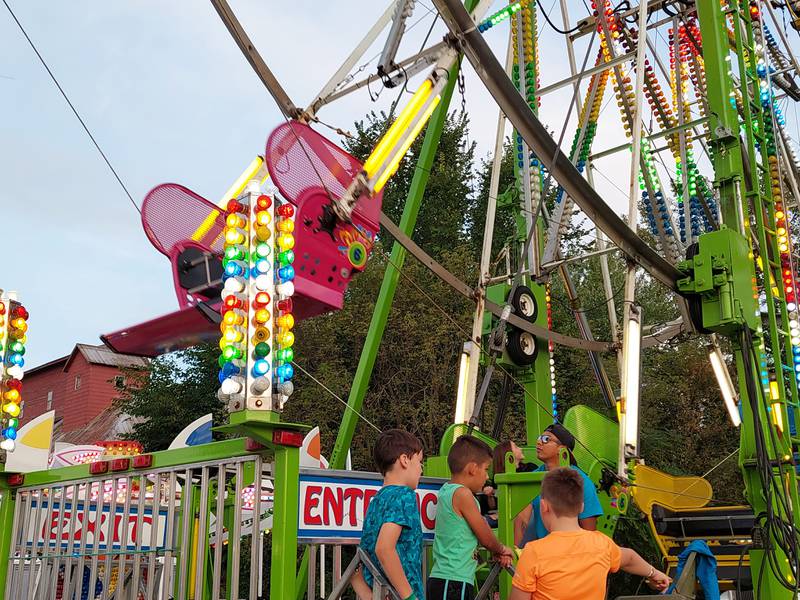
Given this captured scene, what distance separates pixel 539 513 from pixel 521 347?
4.62m

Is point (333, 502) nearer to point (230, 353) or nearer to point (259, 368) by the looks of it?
point (259, 368)

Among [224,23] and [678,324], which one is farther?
[678,324]

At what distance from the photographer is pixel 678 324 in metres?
11.4

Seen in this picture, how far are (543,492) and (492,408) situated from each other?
17501 mm

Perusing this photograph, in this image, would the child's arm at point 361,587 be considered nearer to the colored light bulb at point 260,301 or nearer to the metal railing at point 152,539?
the metal railing at point 152,539

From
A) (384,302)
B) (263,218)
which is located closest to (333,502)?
(263,218)

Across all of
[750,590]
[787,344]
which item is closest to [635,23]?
[787,344]

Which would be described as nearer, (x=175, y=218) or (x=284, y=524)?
(x=284, y=524)

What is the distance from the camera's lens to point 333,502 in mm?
5129

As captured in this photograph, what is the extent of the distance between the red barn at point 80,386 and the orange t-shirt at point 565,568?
36.3 meters

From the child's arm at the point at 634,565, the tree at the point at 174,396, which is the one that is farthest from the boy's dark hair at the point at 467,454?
the tree at the point at 174,396

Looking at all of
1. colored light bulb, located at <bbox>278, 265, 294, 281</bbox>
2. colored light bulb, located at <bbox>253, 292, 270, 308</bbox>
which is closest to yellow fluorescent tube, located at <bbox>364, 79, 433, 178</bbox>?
colored light bulb, located at <bbox>278, 265, 294, 281</bbox>

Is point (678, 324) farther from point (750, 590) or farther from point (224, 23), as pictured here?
point (224, 23)

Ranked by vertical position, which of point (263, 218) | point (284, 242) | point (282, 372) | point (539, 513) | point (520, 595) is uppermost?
point (263, 218)
